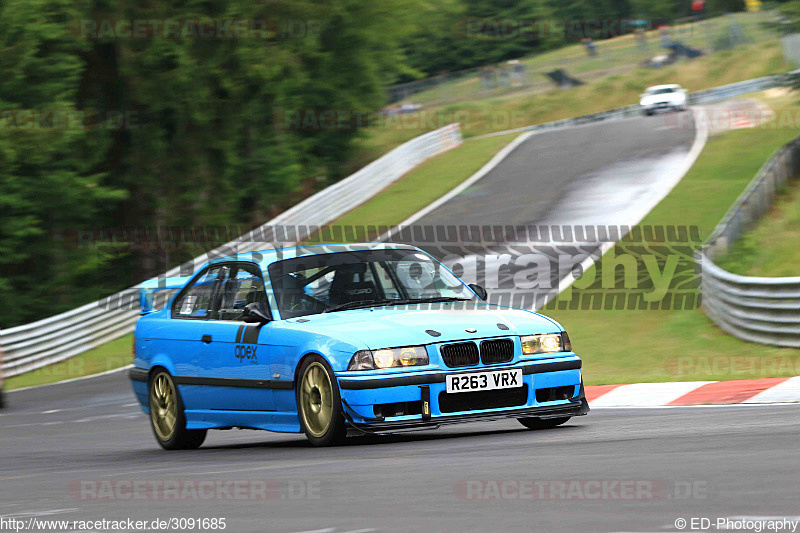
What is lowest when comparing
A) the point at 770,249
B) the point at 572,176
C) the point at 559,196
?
the point at 559,196

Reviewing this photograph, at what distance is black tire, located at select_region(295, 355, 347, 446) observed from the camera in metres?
7.91

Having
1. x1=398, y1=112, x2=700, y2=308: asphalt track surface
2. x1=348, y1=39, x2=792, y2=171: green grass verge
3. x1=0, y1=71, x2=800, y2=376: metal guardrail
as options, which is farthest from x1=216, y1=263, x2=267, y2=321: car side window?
x1=348, y1=39, x2=792, y2=171: green grass verge

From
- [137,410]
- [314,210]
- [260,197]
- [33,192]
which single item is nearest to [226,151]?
[260,197]

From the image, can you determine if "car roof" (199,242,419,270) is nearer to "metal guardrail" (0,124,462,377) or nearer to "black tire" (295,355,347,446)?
"black tire" (295,355,347,446)

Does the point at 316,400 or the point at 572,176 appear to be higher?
the point at 316,400

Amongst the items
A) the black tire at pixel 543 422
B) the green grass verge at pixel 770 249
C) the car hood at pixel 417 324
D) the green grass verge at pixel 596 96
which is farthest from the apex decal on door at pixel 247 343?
the green grass verge at pixel 596 96

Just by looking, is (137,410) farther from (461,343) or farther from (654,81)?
(654,81)

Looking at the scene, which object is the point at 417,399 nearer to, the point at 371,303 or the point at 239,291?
the point at 371,303

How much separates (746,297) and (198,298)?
8.02 meters

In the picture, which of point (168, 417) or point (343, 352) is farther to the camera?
point (168, 417)

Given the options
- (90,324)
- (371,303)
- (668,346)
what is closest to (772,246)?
(668,346)

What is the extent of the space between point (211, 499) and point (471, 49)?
284 feet

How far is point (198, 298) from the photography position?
32.0ft

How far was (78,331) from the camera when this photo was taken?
2267cm
